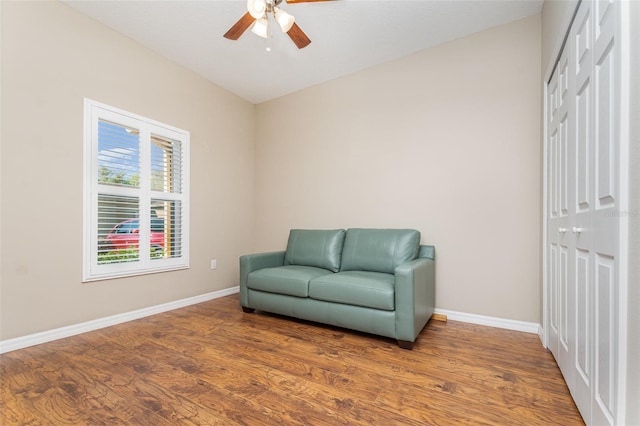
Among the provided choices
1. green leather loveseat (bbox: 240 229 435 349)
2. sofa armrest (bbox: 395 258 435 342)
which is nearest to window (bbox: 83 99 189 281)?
green leather loveseat (bbox: 240 229 435 349)

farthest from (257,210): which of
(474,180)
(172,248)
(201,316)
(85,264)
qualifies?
(474,180)

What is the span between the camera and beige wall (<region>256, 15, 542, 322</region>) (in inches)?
101

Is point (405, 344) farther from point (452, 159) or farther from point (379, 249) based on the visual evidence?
point (452, 159)

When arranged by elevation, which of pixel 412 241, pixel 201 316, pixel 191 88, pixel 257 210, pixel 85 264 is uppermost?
pixel 191 88

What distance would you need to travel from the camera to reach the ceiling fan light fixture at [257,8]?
195cm

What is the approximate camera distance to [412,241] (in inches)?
111

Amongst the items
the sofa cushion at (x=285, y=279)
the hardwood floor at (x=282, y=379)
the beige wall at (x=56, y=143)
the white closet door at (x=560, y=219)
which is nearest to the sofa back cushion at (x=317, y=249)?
the sofa cushion at (x=285, y=279)

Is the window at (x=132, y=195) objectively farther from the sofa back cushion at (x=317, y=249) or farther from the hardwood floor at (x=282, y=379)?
the sofa back cushion at (x=317, y=249)

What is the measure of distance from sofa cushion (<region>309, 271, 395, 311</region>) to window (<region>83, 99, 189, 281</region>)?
177cm

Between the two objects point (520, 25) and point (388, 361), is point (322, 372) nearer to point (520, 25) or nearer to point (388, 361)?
point (388, 361)

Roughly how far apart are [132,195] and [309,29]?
2357mm

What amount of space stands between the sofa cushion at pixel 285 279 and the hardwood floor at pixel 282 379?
0.36 metres

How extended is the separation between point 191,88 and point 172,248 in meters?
1.92

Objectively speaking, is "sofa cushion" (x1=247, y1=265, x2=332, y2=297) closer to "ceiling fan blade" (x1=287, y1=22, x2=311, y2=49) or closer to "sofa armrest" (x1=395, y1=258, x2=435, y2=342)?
"sofa armrest" (x1=395, y1=258, x2=435, y2=342)
